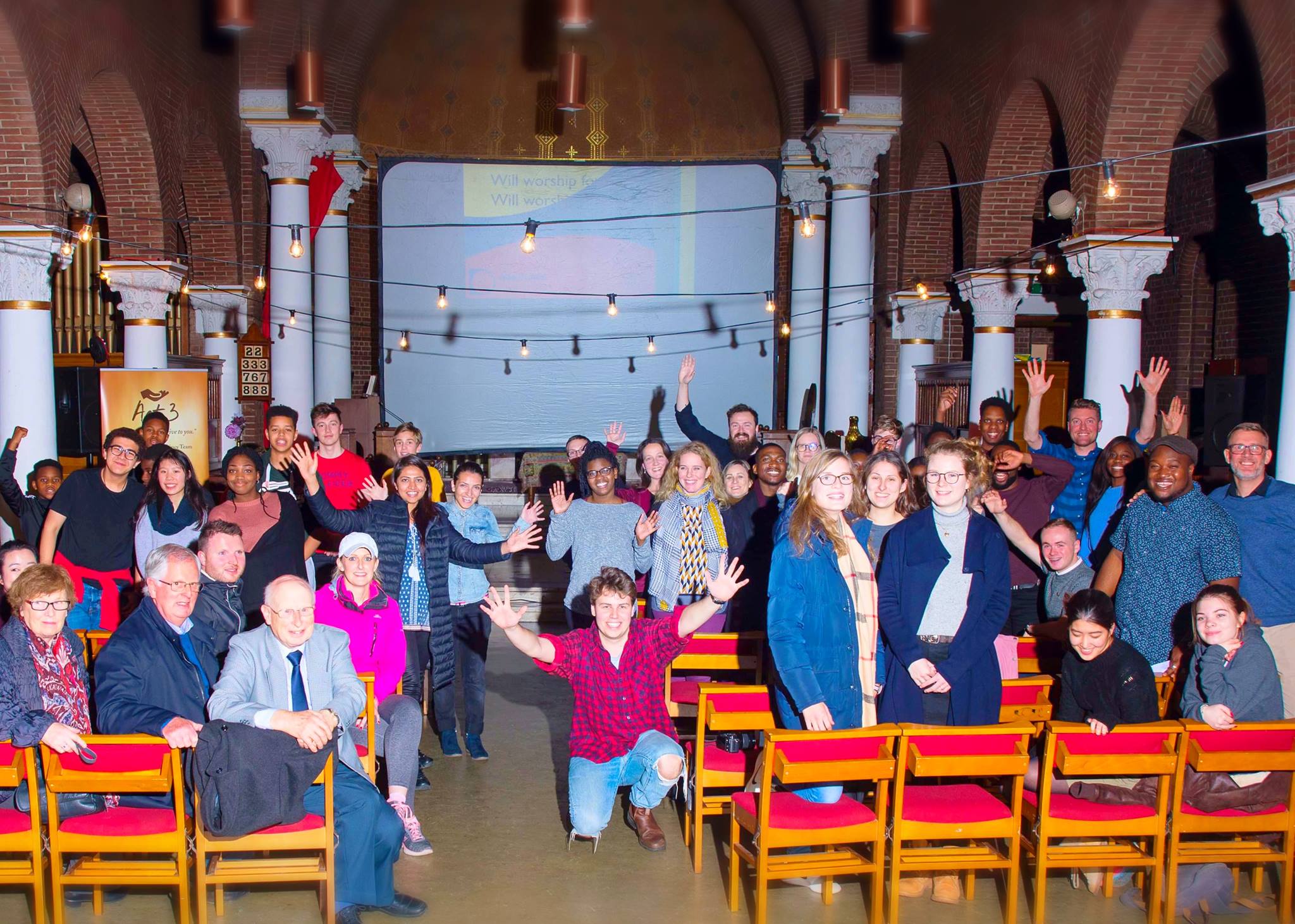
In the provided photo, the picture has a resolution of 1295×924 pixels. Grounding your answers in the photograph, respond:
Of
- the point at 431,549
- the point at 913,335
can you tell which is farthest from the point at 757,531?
the point at 913,335

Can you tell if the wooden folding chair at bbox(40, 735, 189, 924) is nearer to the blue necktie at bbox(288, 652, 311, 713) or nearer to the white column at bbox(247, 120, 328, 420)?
the blue necktie at bbox(288, 652, 311, 713)

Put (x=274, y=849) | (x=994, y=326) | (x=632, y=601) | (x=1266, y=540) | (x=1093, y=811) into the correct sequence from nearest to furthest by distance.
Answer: (x=274, y=849) → (x=1093, y=811) → (x=632, y=601) → (x=1266, y=540) → (x=994, y=326)

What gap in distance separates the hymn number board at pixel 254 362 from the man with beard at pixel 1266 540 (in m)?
11.0

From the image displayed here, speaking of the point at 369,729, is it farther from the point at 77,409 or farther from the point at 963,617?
the point at 77,409

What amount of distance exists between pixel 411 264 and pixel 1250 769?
14.3 meters

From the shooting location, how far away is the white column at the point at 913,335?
13516 millimetres

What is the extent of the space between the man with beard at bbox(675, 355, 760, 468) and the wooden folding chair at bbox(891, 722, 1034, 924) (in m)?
3.47

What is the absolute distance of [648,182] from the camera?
650 inches

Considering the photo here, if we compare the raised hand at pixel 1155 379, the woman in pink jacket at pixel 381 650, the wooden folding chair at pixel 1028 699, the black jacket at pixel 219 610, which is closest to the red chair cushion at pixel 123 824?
the black jacket at pixel 219 610

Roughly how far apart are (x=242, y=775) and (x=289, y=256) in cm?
1082

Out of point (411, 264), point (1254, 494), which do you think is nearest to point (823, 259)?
point (411, 264)

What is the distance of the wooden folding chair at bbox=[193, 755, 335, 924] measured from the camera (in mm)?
3525

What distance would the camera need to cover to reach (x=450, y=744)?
18.4 ft

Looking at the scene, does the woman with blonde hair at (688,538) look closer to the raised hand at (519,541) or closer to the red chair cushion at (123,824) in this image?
the raised hand at (519,541)
